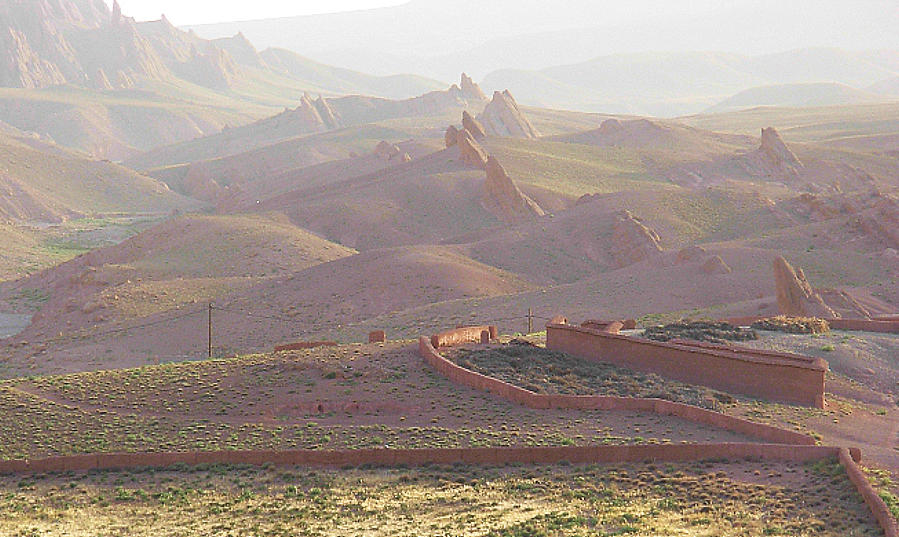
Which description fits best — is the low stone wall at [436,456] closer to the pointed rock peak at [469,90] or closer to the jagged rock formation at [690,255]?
the jagged rock formation at [690,255]

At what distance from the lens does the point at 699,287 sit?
159 ft

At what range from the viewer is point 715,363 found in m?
28.2

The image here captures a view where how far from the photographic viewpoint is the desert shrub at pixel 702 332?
31.6 meters

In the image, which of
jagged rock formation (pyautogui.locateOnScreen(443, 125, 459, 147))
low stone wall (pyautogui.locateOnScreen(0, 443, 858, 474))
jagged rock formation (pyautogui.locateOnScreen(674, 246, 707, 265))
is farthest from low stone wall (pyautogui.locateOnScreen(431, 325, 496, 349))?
jagged rock formation (pyautogui.locateOnScreen(443, 125, 459, 147))

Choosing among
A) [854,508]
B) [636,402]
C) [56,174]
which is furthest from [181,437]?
[56,174]

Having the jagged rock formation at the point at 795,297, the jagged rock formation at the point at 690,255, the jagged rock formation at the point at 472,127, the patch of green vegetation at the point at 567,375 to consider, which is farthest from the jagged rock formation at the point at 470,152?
the patch of green vegetation at the point at 567,375

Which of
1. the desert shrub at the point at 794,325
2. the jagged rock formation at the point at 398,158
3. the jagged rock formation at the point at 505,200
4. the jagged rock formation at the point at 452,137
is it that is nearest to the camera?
the desert shrub at the point at 794,325

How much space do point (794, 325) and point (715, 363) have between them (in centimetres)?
702

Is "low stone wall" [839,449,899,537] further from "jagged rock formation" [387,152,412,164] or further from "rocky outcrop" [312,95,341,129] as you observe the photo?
"rocky outcrop" [312,95,341,129]

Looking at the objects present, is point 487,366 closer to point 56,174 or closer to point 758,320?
point 758,320

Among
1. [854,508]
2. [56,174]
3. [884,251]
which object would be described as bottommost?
[854,508]

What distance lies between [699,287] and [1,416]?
102 feet

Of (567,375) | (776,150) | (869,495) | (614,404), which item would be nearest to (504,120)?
(776,150)

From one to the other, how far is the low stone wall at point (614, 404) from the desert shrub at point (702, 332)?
18.4 feet
